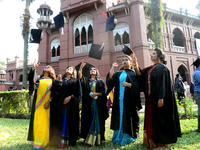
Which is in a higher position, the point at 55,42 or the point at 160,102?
the point at 55,42

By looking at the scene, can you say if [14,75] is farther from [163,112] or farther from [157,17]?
[163,112]

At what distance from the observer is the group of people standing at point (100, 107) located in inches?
113

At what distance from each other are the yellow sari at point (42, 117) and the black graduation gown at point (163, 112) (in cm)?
234

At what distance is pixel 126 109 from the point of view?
3281 millimetres

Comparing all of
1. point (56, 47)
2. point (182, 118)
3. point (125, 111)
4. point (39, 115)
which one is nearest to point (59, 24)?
point (39, 115)

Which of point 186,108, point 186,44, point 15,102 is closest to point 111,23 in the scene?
point 186,108

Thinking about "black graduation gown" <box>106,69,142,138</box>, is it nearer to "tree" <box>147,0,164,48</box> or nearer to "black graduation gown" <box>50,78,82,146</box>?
"black graduation gown" <box>50,78,82,146</box>

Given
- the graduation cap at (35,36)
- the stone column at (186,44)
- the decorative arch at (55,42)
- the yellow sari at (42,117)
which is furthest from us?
the decorative arch at (55,42)

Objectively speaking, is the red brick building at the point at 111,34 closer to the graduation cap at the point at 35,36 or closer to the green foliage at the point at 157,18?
the green foliage at the point at 157,18

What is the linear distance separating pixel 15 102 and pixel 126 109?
23.5 ft

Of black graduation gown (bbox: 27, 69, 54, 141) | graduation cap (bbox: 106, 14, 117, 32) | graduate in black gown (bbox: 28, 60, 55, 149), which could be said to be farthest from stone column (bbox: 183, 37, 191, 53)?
black graduation gown (bbox: 27, 69, 54, 141)

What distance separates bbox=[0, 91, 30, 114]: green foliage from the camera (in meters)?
7.82

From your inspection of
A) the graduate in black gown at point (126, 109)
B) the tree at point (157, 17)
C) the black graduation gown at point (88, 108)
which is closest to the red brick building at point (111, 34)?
the tree at point (157, 17)

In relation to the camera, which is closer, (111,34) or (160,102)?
(160,102)
